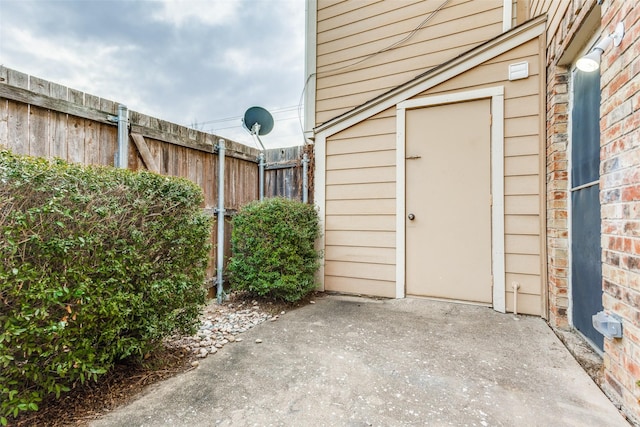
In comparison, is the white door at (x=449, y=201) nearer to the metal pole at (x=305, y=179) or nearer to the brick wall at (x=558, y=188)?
the brick wall at (x=558, y=188)

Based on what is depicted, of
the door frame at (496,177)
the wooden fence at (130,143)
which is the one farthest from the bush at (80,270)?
the door frame at (496,177)

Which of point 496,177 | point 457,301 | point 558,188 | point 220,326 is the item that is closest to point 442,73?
point 496,177

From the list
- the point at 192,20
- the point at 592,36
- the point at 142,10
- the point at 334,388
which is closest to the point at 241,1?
the point at 192,20

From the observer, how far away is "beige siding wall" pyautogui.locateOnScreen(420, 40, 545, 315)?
2727 millimetres

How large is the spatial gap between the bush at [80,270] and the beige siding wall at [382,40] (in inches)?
108

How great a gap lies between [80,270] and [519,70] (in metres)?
3.68

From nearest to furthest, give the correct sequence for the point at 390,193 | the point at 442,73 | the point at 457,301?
the point at 457,301 → the point at 442,73 → the point at 390,193

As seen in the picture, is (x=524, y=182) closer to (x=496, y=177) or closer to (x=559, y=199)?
(x=496, y=177)

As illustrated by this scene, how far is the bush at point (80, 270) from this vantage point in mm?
1253

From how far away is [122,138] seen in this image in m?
2.60

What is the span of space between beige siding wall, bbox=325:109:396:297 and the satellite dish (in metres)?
1.49

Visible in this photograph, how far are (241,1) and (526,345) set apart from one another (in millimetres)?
5577

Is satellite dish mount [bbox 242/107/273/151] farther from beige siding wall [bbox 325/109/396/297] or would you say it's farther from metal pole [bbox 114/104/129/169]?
metal pole [bbox 114/104/129/169]

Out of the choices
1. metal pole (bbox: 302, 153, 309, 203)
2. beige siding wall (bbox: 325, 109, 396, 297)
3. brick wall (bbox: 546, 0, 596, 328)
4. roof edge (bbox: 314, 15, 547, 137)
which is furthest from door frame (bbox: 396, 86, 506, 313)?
metal pole (bbox: 302, 153, 309, 203)
